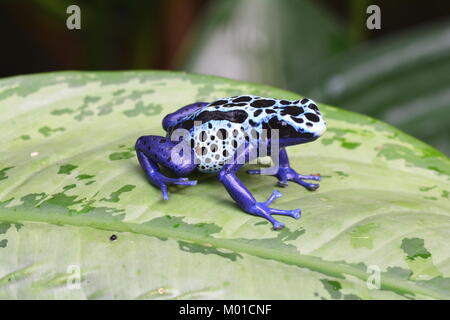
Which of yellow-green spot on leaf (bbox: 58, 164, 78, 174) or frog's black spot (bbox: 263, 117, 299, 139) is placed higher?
frog's black spot (bbox: 263, 117, 299, 139)

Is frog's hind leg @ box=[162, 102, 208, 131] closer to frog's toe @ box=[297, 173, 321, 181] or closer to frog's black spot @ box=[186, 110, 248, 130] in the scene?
frog's black spot @ box=[186, 110, 248, 130]


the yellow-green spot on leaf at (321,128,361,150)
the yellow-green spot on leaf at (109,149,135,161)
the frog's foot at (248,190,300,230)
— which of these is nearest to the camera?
the frog's foot at (248,190,300,230)

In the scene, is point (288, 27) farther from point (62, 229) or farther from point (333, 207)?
point (62, 229)

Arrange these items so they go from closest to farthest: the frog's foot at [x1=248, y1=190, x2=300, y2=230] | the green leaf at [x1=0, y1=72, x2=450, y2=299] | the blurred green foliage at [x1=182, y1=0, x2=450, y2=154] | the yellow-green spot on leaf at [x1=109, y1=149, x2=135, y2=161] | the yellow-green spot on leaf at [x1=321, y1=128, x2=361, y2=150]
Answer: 1. the green leaf at [x1=0, y1=72, x2=450, y2=299]
2. the frog's foot at [x1=248, y1=190, x2=300, y2=230]
3. the yellow-green spot on leaf at [x1=109, y1=149, x2=135, y2=161]
4. the yellow-green spot on leaf at [x1=321, y1=128, x2=361, y2=150]
5. the blurred green foliage at [x1=182, y1=0, x2=450, y2=154]

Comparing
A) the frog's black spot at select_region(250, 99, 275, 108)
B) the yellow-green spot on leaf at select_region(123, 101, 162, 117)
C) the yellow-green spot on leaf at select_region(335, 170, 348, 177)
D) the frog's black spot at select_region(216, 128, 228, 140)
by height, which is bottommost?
the yellow-green spot on leaf at select_region(335, 170, 348, 177)

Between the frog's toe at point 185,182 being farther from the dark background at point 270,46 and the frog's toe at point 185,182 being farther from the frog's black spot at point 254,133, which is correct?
the dark background at point 270,46

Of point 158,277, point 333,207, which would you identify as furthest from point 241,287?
point 333,207

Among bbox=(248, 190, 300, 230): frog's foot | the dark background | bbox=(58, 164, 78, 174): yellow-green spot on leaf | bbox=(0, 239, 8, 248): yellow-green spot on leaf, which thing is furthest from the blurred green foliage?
bbox=(0, 239, 8, 248): yellow-green spot on leaf
